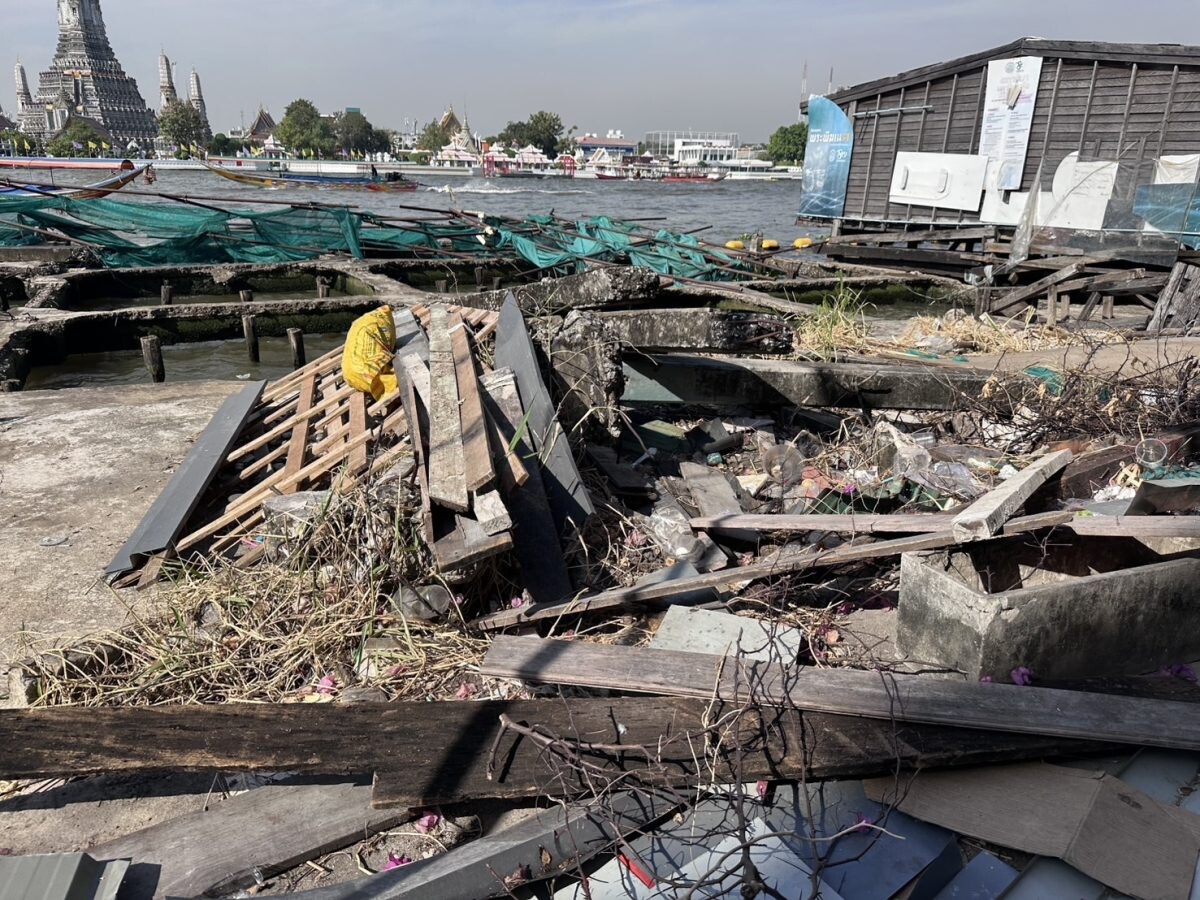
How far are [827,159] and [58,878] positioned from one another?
22066 millimetres

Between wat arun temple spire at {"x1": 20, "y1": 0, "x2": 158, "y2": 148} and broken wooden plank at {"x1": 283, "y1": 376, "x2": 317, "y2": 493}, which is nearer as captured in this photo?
broken wooden plank at {"x1": 283, "y1": 376, "x2": 317, "y2": 493}

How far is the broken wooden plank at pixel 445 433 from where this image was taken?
3.63 m

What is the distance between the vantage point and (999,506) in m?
3.46

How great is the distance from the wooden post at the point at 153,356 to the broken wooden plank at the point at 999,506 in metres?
9.03

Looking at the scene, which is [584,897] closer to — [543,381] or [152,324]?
[543,381]

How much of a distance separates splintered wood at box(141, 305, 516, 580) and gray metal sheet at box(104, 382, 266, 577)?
0.09 meters

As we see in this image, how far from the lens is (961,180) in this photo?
1800 cm

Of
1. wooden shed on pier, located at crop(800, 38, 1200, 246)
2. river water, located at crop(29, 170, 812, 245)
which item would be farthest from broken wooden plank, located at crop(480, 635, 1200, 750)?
river water, located at crop(29, 170, 812, 245)

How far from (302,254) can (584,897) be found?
53.9 feet

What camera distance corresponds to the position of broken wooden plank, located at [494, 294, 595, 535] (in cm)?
430

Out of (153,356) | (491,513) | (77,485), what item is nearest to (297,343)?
(153,356)

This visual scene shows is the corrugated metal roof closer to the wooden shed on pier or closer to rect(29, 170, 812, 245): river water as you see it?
the wooden shed on pier

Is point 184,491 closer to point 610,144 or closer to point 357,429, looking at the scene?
point 357,429

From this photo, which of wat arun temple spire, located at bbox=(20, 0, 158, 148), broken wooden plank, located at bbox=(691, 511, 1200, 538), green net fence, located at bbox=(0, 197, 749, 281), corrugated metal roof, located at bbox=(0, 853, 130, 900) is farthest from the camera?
wat arun temple spire, located at bbox=(20, 0, 158, 148)
